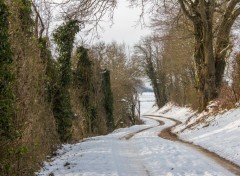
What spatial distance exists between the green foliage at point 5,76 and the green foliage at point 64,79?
448 inches

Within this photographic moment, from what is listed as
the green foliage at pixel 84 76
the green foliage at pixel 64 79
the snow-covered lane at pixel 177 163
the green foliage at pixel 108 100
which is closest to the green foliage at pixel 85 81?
the green foliage at pixel 84 76

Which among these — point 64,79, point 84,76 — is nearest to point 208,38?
point 84,76

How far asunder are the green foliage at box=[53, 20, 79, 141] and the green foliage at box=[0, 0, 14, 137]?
11378mm

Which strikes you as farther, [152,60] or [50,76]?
[152,60]

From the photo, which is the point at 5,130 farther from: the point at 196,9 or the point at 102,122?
the point at 102,122

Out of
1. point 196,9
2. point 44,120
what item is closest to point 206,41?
point 196,9

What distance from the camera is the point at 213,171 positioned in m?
11.2

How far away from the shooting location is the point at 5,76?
30.6ft

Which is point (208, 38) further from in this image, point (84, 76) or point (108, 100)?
point (108, 100)

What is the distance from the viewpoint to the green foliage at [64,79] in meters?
21.1

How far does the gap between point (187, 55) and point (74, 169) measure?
135 feet

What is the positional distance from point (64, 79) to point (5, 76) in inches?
492

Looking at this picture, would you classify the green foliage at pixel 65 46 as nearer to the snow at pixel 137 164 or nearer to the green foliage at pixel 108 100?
the snow at pixel 137 164

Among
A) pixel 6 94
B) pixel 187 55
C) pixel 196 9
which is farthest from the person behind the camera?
pixel 187 55
